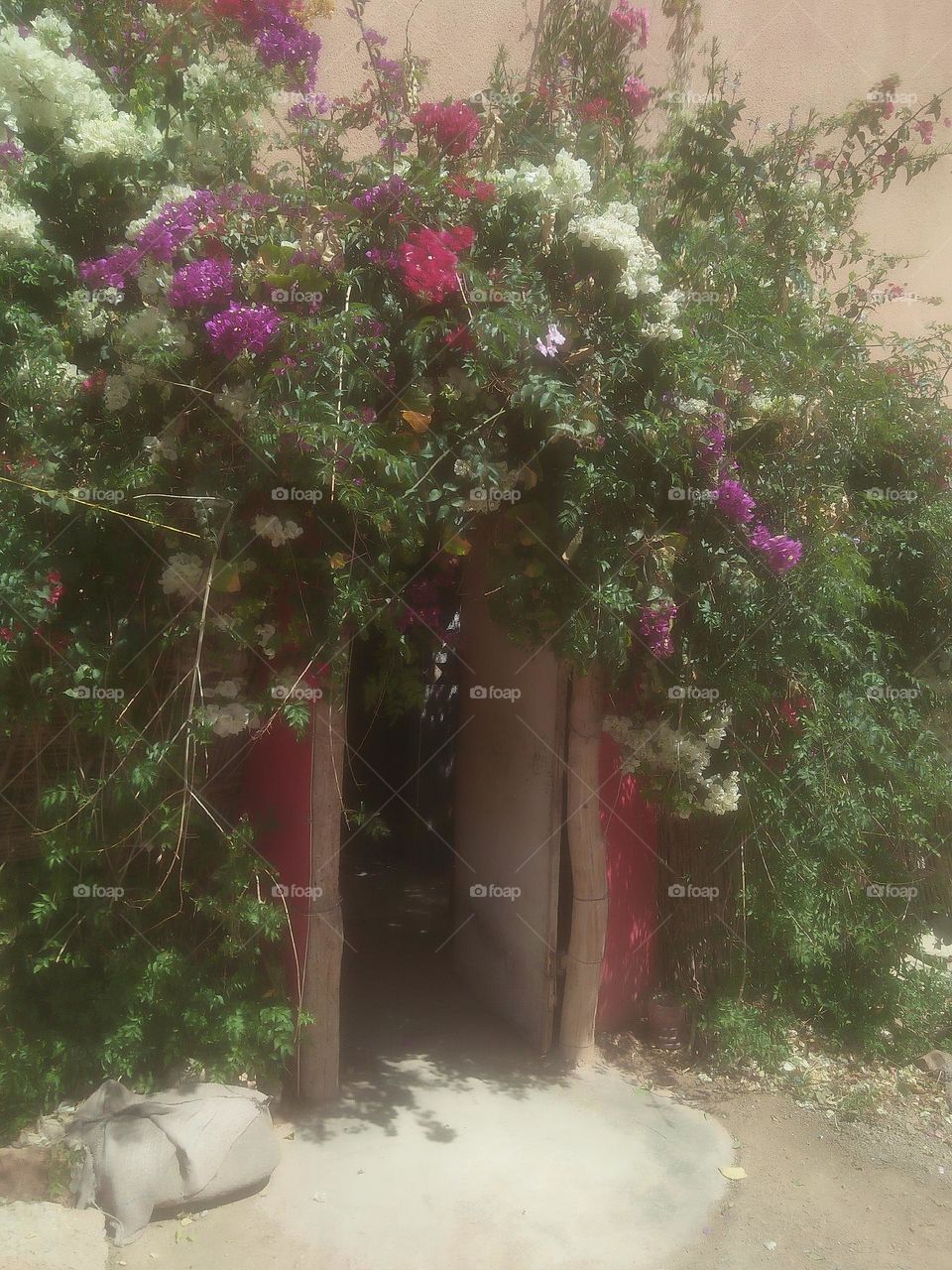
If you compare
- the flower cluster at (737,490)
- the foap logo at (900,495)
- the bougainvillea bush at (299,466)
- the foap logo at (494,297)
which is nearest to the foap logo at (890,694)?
the bougainvillea bush at (299,466)

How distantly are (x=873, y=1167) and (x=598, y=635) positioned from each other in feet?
8.69

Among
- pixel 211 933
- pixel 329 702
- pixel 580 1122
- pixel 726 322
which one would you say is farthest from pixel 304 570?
pixel 580 1122

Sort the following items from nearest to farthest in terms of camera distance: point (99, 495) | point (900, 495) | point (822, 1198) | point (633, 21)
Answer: point (99, 495) → point (822, 1198) → point (900, 495) → point (633, 21)

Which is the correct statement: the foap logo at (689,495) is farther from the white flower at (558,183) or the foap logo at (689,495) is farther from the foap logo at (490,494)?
the white flower at (558,183)

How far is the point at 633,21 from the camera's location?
5.71 metres

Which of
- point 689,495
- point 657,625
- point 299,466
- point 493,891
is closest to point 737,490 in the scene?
point 689,495

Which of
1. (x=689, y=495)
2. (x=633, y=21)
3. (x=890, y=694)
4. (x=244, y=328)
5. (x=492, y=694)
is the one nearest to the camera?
(x=244, y=328)

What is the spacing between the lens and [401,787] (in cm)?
816

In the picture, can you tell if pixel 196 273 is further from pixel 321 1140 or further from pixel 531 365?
pixel 321 1140

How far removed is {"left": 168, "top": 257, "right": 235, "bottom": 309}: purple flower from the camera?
350cm

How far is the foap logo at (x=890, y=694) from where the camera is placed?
5090 millimetres

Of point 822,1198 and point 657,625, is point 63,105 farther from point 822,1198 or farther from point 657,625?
point 822,1198

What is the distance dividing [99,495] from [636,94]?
3.83 m

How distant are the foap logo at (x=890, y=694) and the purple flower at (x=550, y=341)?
104 inches
